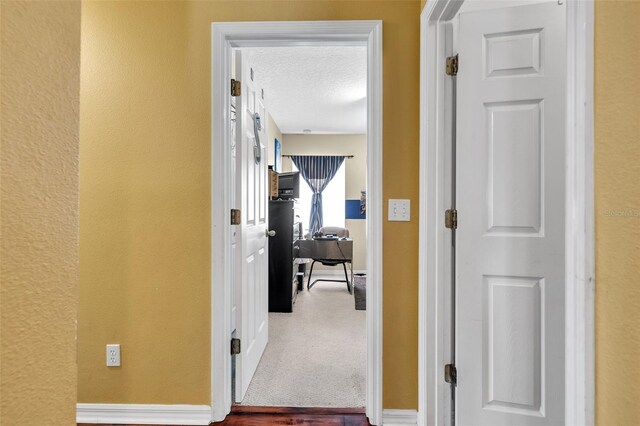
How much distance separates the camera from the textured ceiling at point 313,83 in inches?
111

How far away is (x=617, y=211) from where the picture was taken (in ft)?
1.77

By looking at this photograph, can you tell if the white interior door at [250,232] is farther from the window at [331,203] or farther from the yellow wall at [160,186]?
the window at [331,203]

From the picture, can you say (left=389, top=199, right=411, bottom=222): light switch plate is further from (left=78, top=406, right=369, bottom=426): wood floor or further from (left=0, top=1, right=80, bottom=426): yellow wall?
(left=0, top=1, right=80, bottom=426): yellow wall

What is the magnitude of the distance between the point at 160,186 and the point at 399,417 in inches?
68.0

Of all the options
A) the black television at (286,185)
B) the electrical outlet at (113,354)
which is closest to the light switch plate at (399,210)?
the electrical outlet at (113,354)

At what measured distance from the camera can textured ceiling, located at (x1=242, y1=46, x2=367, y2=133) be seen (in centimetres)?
283

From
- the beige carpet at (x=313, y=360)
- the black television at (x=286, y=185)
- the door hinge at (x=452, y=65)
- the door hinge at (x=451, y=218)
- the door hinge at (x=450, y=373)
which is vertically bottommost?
the beige carpet at (x=313, y=360)

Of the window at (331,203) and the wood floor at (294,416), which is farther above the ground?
the window at (331,203)

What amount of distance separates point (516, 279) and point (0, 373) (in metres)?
1.58

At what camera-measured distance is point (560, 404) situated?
1276 mm

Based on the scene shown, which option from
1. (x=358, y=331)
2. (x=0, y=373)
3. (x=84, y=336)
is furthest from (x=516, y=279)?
(x=84, y=336)

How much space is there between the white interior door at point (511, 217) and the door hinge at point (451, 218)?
0.04 metres

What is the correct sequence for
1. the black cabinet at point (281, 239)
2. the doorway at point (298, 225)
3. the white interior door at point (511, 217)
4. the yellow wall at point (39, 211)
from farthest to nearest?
1. the black cabinet at point (281, 239)
2. the doorway at point (298, 225)
3. the white interior door at point (511, 217)
4. the yellow wall at point (39, 211)

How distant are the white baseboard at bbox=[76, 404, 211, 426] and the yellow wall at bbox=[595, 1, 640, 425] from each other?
1.70m
